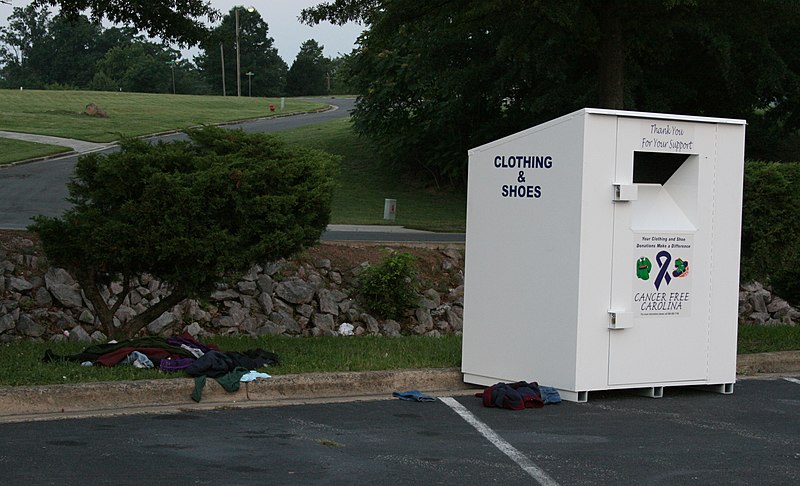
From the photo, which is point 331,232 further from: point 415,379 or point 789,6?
point 415,379

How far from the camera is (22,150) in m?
35.5

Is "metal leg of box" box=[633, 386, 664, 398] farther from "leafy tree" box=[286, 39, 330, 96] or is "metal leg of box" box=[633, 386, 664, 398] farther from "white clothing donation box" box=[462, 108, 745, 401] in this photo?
"leafy tree" box=[286, 39, 330, 96]

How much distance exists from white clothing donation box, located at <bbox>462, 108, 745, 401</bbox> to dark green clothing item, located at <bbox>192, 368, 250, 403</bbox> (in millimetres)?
1978

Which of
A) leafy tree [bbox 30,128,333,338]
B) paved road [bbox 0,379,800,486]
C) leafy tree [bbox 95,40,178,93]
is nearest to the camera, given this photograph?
paved road [bbox 0,379,800,486]

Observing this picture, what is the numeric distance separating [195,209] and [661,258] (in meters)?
4.09

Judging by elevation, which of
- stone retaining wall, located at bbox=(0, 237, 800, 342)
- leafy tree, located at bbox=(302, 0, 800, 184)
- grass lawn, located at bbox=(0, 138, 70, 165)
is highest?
leafy tree, located at bbox=(302, 0, 800, 184)

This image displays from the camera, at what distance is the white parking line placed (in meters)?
6.14

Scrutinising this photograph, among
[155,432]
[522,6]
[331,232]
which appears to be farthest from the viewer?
[331,232]

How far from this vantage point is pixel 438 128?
32.1 meters

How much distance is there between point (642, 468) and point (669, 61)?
23.6m

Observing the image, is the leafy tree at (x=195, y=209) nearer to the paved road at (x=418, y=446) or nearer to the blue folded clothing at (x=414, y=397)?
the blue folded clothing at (x=414, y=397)

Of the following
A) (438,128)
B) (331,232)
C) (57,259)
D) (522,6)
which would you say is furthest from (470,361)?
(438,128)

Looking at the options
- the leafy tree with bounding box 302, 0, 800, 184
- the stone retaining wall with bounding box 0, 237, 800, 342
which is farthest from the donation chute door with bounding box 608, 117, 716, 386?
the stone retaining wall with bounding box 0, 237, 800, 342

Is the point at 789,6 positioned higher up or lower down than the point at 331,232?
higher up
